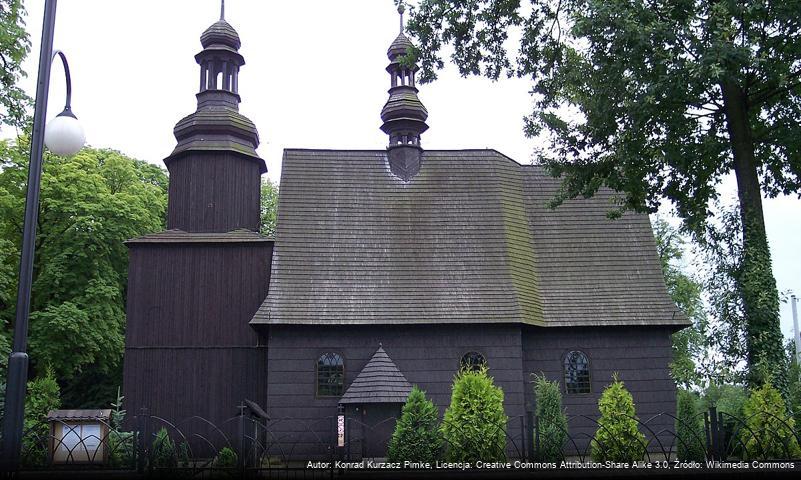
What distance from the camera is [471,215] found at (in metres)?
24.6

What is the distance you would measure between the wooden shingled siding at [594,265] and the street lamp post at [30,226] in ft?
53.5

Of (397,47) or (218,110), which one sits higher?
(397,47)

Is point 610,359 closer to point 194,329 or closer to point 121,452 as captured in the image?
point 194,329

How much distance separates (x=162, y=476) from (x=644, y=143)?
33.6 ft

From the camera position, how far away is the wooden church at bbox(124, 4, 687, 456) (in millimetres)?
21703

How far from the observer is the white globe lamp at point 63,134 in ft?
26.3

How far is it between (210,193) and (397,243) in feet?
19.4

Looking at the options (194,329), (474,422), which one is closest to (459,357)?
(474,422)

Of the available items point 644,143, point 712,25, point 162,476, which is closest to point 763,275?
point 644,143

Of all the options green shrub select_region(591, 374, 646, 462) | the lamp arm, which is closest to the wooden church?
green shrub select_region(591, 374, 646, 462)

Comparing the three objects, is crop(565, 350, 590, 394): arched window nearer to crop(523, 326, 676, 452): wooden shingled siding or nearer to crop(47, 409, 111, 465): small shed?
crop(523, 326, 676, 452): wooden shingled siding

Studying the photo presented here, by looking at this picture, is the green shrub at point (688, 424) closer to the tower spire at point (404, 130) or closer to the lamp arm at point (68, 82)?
the tower spire at point (404, 130)

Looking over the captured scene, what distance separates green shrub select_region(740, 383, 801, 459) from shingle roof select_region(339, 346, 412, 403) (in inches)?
367

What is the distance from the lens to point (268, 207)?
42.3 metres
